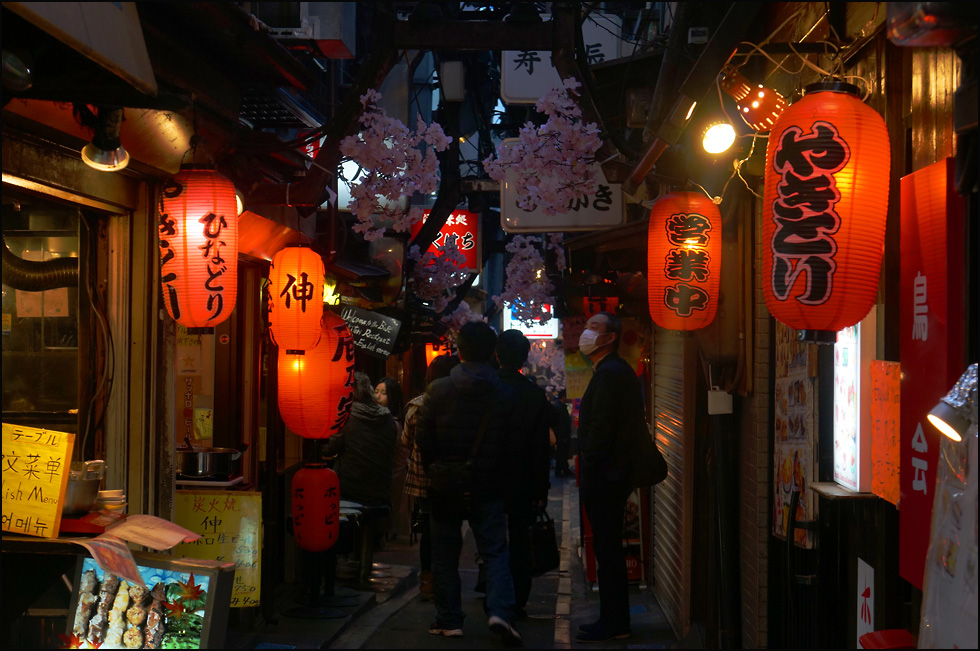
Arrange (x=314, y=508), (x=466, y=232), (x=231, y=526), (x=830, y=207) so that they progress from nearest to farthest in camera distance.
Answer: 1. (x=830, y=207)
2. (x=231, y=526)
3. (x=314, y=508)
4. (x=466, y=232)

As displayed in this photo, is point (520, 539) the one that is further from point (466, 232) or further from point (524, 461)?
point (466, 232)

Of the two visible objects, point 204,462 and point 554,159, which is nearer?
point 204,462

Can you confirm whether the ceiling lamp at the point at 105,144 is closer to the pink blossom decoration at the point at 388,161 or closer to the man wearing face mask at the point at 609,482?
the pink blossom decoration at the point at 388,161

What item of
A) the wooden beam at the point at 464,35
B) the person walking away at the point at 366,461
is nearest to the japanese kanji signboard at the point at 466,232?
the person walking away at the point at 366,461

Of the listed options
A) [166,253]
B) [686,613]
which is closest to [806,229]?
→ [166,253]

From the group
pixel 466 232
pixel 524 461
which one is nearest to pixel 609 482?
pixel 524 461

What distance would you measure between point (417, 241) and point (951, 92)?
13.2m

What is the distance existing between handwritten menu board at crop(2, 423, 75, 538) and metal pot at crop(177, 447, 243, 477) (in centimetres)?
386

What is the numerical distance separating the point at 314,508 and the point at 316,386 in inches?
52.7

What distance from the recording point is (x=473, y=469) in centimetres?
828

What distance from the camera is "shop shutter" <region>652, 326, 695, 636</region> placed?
902 centimetres

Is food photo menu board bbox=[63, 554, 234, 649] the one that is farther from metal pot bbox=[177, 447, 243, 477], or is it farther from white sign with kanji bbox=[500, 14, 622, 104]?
white sign with kanji bbox=[500, 14, 622, 104]

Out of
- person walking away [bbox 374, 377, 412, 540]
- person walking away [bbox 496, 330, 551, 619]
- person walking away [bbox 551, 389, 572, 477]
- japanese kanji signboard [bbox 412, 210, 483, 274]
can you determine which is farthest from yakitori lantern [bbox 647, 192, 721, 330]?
person walking away [bbox 551, 389, 572, 477]

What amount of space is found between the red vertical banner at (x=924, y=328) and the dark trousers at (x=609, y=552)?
4.61 m
